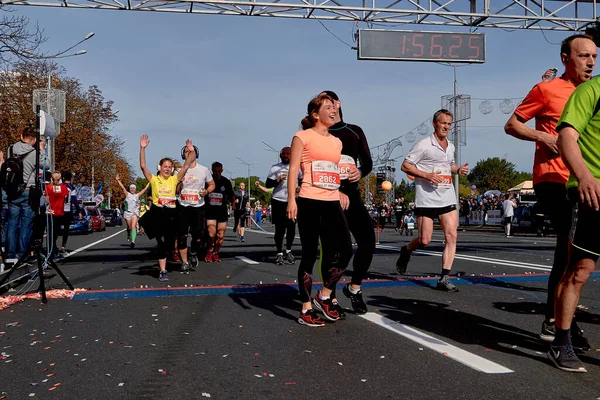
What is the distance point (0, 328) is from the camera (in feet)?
Result: 16.9

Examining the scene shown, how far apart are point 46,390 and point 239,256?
940 cm

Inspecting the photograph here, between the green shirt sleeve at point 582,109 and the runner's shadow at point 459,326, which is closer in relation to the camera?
the green shirt sleeve at point 582,109

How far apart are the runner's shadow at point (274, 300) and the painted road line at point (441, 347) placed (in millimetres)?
772

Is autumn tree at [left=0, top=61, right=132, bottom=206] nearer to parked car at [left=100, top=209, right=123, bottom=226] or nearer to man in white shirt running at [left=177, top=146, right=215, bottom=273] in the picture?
parked car at [left=100, top=209, right=123, bottom=226]

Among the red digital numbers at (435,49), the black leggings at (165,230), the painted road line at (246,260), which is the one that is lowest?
the painted road line at (246,260)

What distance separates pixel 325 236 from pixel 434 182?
93.5 inches

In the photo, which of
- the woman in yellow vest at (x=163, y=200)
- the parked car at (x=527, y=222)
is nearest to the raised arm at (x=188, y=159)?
the woman in yellow vest at (x=163, y=200)

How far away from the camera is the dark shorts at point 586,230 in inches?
134

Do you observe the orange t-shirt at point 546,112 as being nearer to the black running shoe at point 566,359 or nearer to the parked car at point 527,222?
the black running shoe at point 566,359

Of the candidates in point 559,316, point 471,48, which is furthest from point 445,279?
point 471,48

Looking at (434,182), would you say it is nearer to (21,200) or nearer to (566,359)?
(566,359)

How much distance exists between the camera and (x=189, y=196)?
397 inches

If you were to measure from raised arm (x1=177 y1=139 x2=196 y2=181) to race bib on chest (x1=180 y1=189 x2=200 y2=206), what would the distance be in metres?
0.63

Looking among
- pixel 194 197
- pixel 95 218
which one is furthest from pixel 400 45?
pixel 95 218
